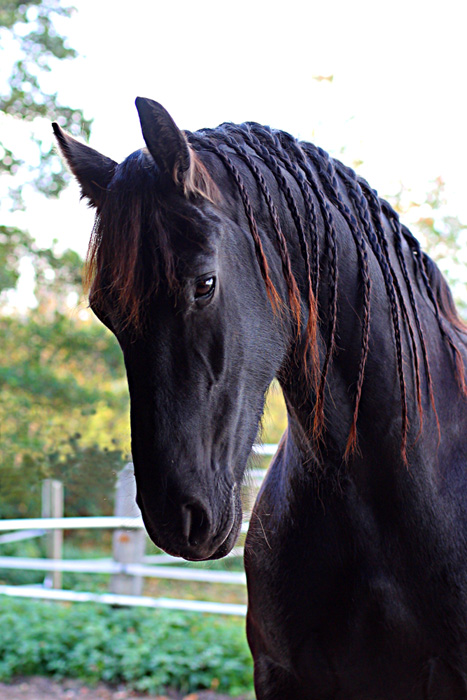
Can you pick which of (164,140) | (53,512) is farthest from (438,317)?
(53,512)

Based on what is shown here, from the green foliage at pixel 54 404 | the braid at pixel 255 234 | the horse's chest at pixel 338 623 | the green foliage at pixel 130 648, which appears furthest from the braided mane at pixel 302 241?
the green foliage at pixel 130 648

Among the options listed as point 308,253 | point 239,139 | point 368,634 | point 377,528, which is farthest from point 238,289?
point 368,634

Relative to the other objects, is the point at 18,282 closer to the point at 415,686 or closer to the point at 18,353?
the point at 18,353

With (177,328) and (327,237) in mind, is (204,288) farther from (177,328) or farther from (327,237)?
(327,237)

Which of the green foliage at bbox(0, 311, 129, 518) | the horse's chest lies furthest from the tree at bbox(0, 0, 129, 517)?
the horse's chest

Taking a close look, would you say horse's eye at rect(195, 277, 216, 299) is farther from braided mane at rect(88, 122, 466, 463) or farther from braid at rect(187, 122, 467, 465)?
braid at rect(187, 122, 467, 465)

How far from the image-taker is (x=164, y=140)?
1.18 meters

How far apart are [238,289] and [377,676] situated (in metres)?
0.95

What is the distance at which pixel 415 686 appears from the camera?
1441 mm

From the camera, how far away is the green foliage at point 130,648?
12.9ft

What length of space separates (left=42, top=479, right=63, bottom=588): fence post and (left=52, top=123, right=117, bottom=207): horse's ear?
3427mm

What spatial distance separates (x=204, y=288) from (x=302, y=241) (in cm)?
36

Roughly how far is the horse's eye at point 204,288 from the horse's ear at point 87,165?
36 cm

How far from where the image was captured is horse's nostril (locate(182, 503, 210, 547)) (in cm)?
114
